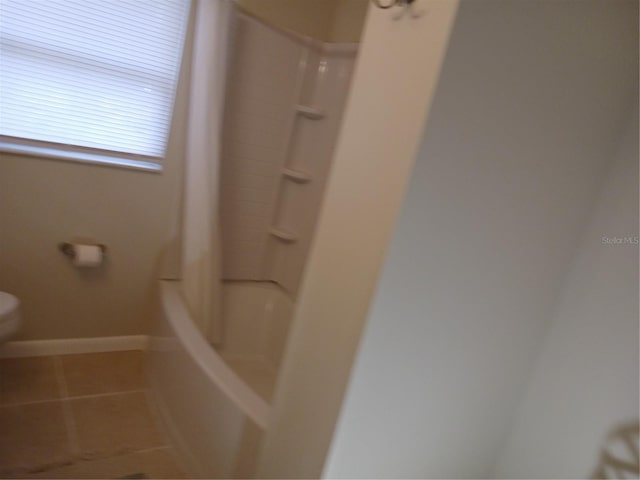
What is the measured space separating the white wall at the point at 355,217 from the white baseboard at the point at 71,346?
1.55 m

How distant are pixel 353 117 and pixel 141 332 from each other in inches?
77.3

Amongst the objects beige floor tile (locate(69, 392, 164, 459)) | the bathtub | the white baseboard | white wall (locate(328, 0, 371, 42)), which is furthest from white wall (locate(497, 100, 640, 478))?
the white baseboard

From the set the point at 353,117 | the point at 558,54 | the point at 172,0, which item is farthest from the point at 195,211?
the point at 558,54

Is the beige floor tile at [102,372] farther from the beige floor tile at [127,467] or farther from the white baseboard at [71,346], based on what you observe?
the beige floor tile at [127,467]

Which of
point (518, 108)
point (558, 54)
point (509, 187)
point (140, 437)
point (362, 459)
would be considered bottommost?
point (140, 437)

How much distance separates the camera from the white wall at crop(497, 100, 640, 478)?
113 centimetres

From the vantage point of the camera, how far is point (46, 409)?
1.89 m

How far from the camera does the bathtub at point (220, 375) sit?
151cm

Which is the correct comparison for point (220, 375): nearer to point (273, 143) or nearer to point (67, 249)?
point (67, 249)

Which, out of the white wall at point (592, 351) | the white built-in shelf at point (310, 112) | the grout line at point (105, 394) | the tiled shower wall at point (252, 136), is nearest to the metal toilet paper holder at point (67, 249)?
the grout line at point (105, 394)

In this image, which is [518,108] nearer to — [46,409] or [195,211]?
[195,211]

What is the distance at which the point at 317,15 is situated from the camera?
2490mm

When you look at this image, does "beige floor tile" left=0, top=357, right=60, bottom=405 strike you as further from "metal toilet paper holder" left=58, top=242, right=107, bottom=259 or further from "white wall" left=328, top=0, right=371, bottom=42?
"white wall" left=328, top=0, right=371, bottom=42

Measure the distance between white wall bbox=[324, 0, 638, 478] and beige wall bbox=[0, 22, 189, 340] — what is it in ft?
5.46
